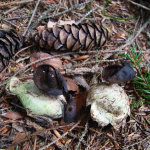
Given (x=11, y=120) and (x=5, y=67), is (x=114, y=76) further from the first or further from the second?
(x=5, y=67)

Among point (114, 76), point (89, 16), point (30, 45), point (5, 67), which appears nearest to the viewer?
point (114, 76)

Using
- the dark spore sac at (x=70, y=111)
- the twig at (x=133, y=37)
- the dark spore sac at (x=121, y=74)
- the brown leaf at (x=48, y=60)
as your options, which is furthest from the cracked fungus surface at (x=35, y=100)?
the twig at (x=133, y=37)

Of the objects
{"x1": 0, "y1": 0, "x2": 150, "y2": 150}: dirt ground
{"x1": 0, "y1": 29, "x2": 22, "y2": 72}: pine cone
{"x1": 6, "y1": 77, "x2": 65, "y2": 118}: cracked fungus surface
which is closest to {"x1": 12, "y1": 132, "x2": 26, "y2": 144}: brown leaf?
{"x1": 0, "y1": 0, "x2": 150, "y2": 150}: dirt ground

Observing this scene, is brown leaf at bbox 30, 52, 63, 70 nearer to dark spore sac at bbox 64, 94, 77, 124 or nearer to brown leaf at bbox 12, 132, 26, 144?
dark spore sac at bbox 64, 94, 77, 124

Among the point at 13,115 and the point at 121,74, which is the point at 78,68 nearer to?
the point at 121,74

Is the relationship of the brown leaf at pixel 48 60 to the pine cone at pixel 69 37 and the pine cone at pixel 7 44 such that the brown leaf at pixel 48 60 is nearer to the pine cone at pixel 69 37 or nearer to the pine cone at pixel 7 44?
the pine cone at pixel 69 37

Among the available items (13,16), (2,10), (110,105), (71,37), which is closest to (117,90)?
(110,105)
